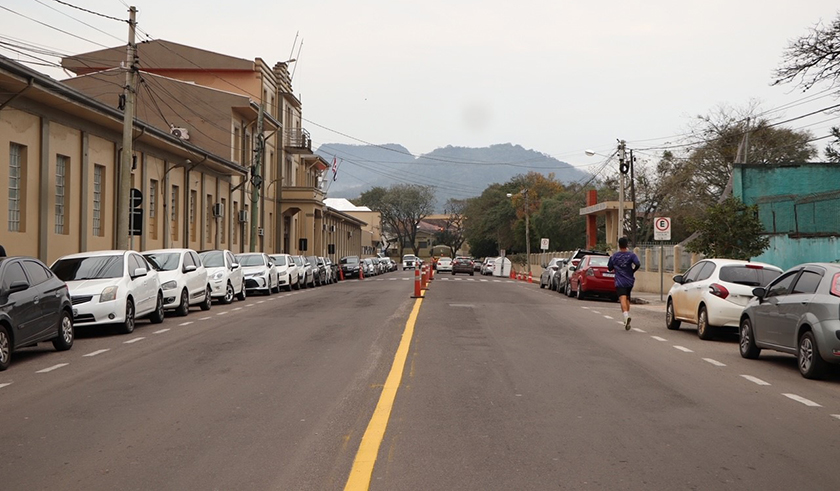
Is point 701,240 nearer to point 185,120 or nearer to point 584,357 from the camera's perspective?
point 584,357

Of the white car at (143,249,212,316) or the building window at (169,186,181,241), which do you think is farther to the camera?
the building window at (169,186,181,241)

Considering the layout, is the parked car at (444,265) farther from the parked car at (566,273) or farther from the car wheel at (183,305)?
the car wheel at (183,305)

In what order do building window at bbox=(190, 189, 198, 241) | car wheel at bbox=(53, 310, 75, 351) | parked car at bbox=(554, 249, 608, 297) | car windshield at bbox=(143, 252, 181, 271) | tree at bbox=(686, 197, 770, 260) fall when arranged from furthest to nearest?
building window at bbox=(190, 189, 198, 241) → parked car at bbox=(554, 249, 608, 297) → tree at bbox=(686, 197, 770, 260) → car windshield at bbox=(143, 252, 181, 271) → car wheel at bbox=(53, 310, 75, 351)

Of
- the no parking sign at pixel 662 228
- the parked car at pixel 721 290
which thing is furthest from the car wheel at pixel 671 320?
the no parking sign at pixel 662 228

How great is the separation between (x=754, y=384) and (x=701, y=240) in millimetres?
15631

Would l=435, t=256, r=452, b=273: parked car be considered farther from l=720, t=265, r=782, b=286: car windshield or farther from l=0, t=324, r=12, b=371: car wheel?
l=0, t=324, r=12, b=371: car wheel

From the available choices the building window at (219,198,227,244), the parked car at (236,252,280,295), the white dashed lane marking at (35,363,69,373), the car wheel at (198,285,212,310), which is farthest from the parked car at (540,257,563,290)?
the white dashed lane marking at (35,363,69,373)

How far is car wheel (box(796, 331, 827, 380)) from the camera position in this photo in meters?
11.4

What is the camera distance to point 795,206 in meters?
30.5

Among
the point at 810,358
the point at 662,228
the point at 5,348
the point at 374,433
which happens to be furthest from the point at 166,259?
the point at 374,433

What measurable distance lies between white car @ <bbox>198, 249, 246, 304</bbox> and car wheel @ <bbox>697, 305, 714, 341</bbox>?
14.2 m

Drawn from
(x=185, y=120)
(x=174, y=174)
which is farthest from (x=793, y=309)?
(x=185, y=120)

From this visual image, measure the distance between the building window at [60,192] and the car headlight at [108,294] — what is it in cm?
1119

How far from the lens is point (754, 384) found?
11.1 m
